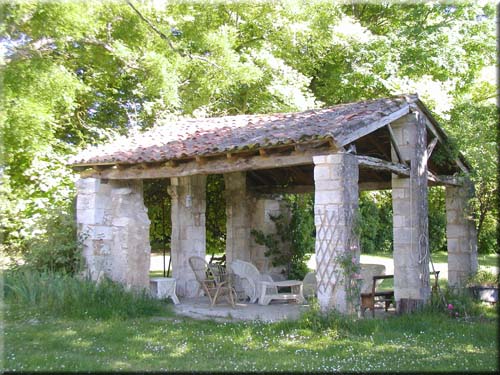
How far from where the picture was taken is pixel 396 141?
9.02 metres

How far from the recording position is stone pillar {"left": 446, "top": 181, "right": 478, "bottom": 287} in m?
10.5

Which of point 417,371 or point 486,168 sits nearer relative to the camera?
point 417,371

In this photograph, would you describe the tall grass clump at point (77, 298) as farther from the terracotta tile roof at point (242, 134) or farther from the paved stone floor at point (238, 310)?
the terracotta tile roof at point (242, 134)

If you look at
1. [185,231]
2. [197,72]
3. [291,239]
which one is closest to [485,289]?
[291,239]

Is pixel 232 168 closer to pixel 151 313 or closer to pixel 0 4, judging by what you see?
pixel 151 313

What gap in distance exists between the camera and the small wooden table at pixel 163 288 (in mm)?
9729

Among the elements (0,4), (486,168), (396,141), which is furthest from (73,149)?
(486,168)

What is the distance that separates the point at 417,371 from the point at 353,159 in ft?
10.1

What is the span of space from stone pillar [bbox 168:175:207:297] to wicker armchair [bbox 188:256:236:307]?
301 millimetres

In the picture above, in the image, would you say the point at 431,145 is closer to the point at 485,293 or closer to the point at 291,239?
the point at 485,293

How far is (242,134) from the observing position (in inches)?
345

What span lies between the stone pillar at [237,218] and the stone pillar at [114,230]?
2346 millimetres

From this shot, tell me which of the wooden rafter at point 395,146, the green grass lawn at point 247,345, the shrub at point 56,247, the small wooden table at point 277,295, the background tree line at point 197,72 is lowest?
the green grass lawn at point 247,345

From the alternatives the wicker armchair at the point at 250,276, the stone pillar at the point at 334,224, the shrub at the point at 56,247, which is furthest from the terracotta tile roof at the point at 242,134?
the wicker armchair at the point at 250,276
